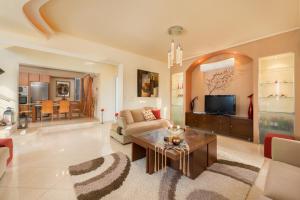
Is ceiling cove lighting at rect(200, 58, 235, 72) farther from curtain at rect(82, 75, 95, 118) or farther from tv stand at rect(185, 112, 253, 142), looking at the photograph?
curtain at rect(82, 75, 95, 118)

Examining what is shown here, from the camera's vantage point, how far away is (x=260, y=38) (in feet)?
10.9

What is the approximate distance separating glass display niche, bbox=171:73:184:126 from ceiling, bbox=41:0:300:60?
195 centimetres

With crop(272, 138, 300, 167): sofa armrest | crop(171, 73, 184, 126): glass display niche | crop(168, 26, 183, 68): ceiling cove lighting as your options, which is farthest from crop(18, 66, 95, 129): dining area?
crop(272, 138, 300, 167): sofa armrest

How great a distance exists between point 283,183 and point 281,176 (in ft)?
0.42

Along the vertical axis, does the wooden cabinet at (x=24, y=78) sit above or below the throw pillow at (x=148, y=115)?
above

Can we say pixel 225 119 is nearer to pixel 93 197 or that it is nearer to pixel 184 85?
pixel 184 85

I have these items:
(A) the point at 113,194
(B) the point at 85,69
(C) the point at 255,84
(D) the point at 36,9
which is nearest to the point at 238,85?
(C) the point at 255,84

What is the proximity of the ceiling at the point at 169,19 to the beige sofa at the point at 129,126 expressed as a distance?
6.52 ft

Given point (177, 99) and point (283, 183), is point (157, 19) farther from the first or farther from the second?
point (177, 99)

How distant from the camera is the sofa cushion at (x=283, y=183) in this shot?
1.11 m

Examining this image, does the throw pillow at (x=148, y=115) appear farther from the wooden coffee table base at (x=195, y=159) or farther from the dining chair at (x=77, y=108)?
the dining chair at (x=77, y=108)

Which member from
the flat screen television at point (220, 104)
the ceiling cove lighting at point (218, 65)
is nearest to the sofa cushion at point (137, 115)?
the flat screen television at point (220, 104)

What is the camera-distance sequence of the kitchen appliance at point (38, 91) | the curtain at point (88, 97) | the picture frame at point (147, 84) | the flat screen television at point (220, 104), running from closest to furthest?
1. the flat screen television at point (220, 104)
2. the picture frame at point (147, 84)
3. the kitchen appliance at point (38, 91)
4. the curtain at point (88, 97)

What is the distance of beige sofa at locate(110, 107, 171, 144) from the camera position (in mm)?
3271
